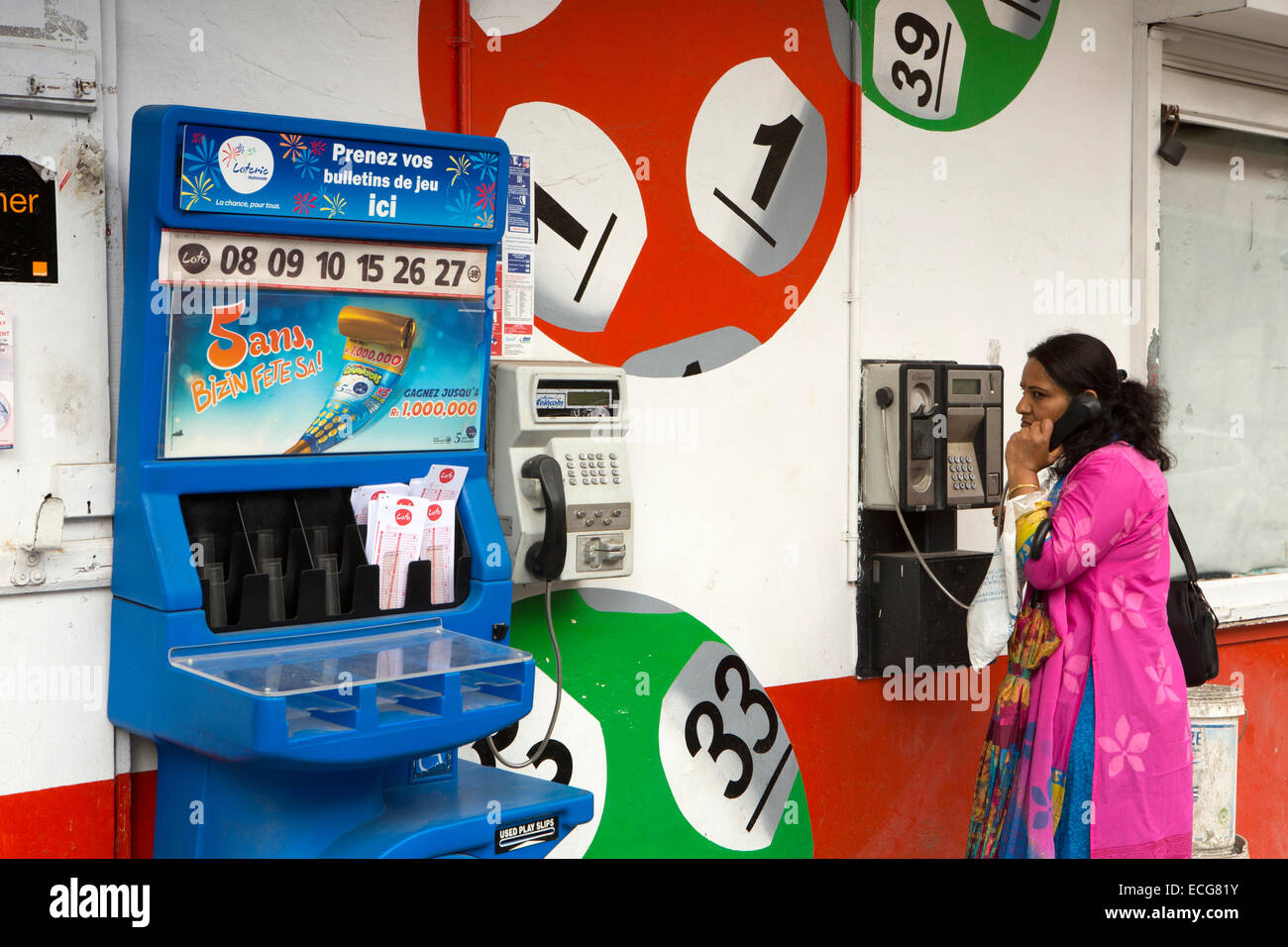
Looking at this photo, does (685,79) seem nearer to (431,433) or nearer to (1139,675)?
(431,433)

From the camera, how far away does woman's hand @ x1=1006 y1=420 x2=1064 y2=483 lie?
3055 millimetres

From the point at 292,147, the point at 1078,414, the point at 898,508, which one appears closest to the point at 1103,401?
the point at 1078,414

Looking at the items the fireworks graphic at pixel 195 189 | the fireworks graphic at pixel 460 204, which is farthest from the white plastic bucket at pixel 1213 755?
the fireworks graphic at pixel 195 189

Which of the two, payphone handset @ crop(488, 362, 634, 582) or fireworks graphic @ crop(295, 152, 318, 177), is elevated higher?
fireworks graphic @ crop(295, 152, 318, 177)

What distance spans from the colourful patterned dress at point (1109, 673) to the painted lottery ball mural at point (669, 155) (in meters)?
1.00

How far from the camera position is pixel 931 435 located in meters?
3.57

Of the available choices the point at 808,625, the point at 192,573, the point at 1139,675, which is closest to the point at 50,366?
the point at 192,573

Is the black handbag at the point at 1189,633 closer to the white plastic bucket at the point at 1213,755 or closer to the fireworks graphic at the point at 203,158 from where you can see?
the white plastic bucket at the point at 1213,755

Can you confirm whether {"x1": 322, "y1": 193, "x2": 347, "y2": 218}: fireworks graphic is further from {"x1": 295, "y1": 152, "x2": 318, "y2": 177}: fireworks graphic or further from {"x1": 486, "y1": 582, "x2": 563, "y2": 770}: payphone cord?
{"x1": 486, "y1": 582, "x2": 563, "y2": 770}: payphone cord

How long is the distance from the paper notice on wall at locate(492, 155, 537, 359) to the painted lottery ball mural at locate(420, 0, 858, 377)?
52 millimetres

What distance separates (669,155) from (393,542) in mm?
1382

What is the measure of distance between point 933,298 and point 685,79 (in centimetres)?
108

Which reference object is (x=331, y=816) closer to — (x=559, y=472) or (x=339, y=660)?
(x=339, y=660)

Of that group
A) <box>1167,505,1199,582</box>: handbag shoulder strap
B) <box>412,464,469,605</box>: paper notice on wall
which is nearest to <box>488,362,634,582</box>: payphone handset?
<box>412,464,469,605</box>: paper notice on wall
